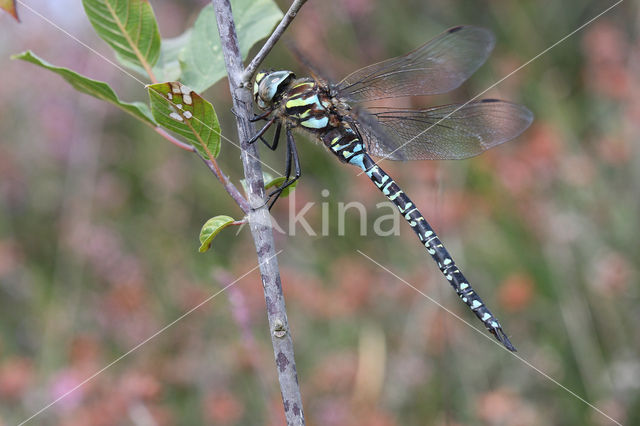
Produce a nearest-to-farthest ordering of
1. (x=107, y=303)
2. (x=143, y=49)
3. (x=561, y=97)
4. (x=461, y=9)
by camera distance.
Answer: (x=143, y=49)
(x=107, y=303)
(x=561, y=97)
(x=461, y=9)

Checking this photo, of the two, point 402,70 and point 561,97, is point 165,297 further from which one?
point 561,97

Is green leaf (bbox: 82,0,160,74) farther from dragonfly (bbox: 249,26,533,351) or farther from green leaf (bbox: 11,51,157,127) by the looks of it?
dragonfly (bbox: 249,26,533,351)

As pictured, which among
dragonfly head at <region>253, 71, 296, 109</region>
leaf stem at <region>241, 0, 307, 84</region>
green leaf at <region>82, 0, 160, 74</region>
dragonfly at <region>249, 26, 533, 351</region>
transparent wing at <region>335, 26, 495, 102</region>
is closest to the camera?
leaf stem at <region>241, 0, 307, 84</region>

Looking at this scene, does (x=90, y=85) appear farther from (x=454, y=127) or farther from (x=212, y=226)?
(x=454, y=127)

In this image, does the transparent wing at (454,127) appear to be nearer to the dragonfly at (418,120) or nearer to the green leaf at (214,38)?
the dragonfly at (418,120)

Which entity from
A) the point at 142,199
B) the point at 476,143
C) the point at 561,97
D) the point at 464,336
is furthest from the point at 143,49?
the point at 561,97

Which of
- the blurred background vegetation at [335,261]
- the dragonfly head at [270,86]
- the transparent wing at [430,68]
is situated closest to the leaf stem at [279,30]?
the blurred background vegetation at [335,261]

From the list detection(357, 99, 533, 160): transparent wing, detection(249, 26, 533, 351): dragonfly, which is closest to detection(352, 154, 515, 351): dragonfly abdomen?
detection(249, 26, 533, 351): dragonfly
